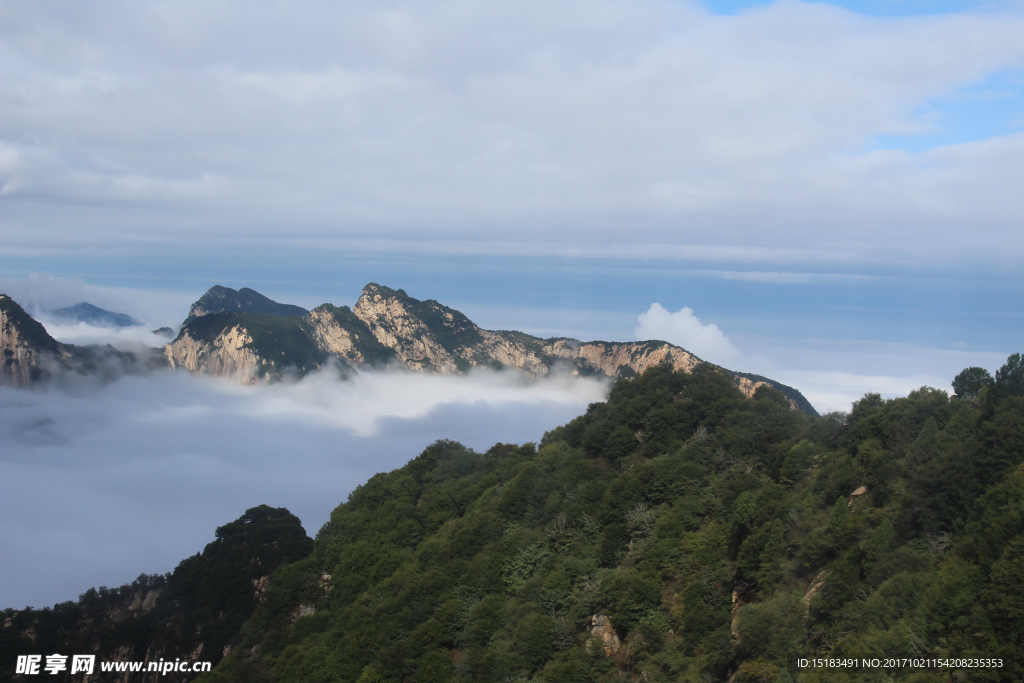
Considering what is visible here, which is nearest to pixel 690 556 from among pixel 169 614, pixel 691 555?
pixel 691 555

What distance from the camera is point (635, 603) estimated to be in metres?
45.0

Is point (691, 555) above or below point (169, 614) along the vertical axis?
above

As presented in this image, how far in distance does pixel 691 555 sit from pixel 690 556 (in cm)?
14

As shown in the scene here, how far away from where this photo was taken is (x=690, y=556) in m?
47.8

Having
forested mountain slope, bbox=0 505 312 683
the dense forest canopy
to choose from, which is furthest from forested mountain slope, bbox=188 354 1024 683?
forested mountain slope, bbox=0 505 312 683

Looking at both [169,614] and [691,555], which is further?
[169,614]

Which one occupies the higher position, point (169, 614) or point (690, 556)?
point (690, 556)

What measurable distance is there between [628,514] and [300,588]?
40.3 m

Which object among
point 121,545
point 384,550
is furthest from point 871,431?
point 121,545

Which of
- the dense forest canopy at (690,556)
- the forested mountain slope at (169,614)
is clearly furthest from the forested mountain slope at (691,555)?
the forested mountain slope at (169,614)

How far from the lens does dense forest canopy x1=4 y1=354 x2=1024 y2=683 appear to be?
3303 centimetres

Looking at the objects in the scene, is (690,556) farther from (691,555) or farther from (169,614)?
(169,614)

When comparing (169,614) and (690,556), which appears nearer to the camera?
(690,556)

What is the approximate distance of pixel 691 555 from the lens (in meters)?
47.9
